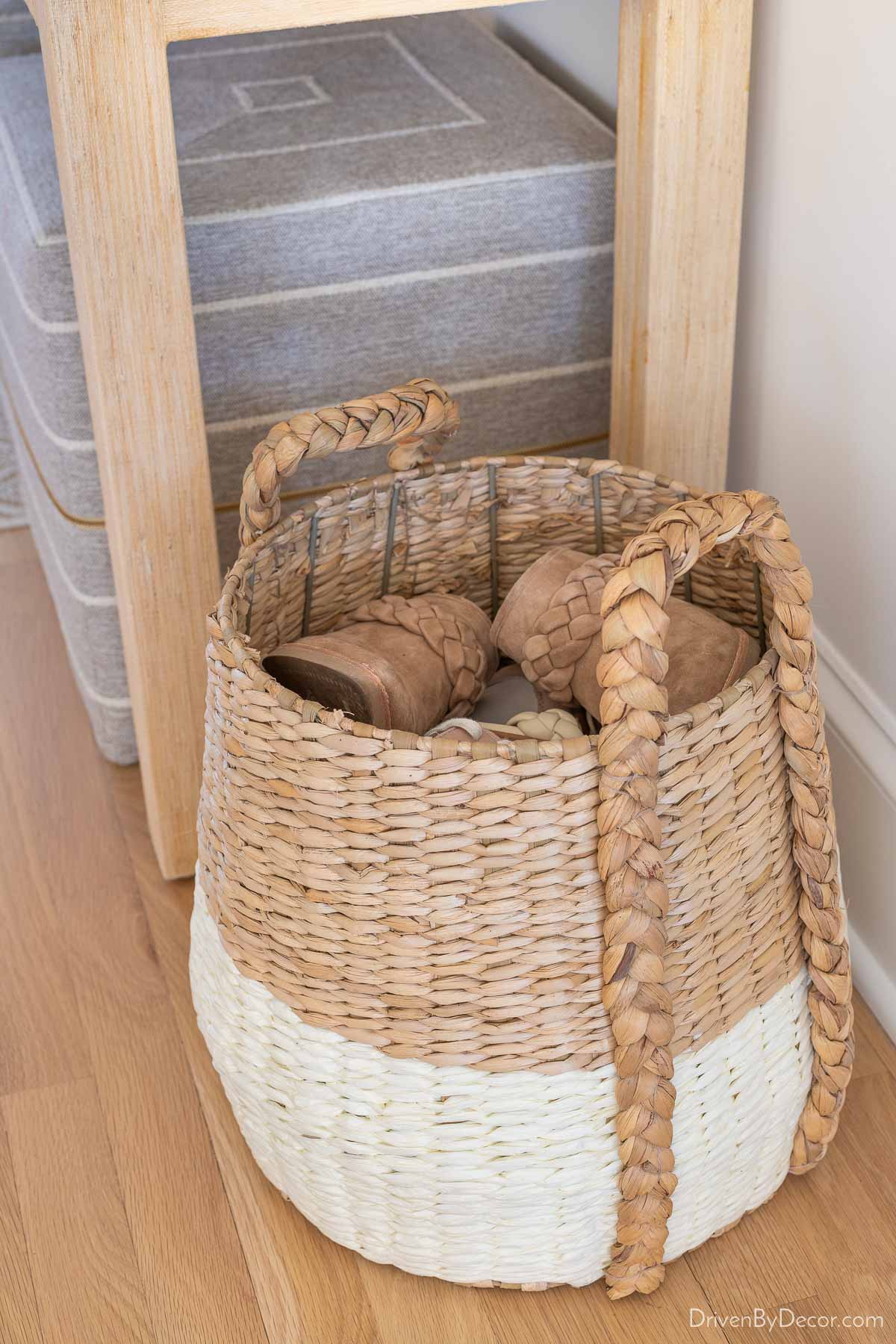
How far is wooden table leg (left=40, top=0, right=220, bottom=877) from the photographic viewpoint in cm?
88

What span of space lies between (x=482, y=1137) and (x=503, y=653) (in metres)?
0.35

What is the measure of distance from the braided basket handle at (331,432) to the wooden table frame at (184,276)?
130mm

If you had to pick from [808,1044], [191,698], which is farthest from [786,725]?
[191,698]

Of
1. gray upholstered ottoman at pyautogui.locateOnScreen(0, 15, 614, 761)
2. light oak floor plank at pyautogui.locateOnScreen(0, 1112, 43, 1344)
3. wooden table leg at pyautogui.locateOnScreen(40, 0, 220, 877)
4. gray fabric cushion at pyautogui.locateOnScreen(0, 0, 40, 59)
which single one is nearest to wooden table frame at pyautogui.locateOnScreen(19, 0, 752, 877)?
wooden table leg at pyautogui.locateOnScreen(40, 0, 220, 877)

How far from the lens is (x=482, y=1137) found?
31.0 inches

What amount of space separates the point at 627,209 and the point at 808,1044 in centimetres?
61

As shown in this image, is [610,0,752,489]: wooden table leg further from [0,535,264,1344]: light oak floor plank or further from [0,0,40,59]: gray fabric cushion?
[0,0,40,59]: gray fabric cushion

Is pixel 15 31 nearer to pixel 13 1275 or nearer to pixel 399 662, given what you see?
pixel 399 662

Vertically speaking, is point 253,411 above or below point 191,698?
above

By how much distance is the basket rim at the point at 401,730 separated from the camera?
2.35 feet

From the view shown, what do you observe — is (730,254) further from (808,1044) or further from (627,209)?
(808,1044)

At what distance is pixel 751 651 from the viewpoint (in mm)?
909

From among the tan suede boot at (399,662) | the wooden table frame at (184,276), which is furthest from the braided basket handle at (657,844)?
the wooden table frame at (184,276)

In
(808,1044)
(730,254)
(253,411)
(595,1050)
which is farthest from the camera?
(253,411)
